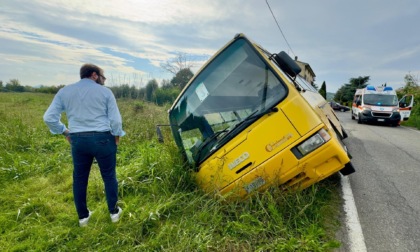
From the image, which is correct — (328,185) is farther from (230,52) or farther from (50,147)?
(50,147)

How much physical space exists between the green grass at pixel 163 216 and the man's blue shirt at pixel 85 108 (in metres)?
Result: 1.09

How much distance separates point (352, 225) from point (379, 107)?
1313 centimetres

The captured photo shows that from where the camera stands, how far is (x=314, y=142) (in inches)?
105

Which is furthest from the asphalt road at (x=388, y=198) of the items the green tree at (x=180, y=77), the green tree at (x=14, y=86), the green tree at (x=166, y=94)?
the green tree at (x=14, y=86)

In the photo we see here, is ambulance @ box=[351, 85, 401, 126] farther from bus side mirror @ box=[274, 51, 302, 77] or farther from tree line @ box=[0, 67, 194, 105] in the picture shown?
bus side mirror @ box=[274, 51, 302, 77]

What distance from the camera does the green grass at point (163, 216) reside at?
7.83 ft

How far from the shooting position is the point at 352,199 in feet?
11.3

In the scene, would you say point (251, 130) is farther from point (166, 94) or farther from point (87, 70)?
point (166, 94)

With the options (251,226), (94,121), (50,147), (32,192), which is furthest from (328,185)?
(50,147)

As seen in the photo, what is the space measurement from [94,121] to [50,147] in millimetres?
4199

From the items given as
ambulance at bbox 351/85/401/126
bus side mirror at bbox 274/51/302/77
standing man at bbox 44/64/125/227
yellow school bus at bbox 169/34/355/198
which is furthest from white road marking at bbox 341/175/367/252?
ambulance at bbox 351/85/401/126

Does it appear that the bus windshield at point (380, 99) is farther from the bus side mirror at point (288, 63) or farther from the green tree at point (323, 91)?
the green tree at point (323, 91)

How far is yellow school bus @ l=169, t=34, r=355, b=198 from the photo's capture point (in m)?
2.70

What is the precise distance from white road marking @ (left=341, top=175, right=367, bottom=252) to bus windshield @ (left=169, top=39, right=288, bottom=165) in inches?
63.8
